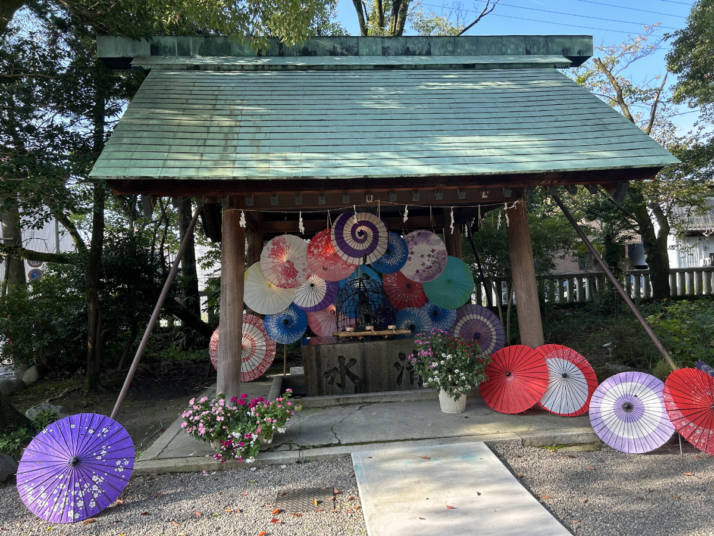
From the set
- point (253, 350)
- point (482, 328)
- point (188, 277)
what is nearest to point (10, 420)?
point (253, 350)

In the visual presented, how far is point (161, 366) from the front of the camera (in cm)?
1056

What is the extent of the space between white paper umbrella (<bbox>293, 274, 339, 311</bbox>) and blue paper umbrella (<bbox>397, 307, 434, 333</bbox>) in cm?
135

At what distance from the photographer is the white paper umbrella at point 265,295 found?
7.88 meters

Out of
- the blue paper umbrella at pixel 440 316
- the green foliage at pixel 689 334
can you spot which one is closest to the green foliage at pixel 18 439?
the blue paper umbrella at pixel 440 316

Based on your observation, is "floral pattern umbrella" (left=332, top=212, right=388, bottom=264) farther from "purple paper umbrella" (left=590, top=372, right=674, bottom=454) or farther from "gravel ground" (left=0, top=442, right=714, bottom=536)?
"purple paper umbrella" (left=590, top=372, right=674, bottom=454)

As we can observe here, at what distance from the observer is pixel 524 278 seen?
639 cm

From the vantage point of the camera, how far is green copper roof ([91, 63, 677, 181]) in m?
5.29

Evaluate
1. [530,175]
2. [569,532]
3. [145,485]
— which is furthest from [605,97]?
[145,485]

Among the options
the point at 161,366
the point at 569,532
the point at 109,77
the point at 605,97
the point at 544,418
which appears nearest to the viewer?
the point at 569,532

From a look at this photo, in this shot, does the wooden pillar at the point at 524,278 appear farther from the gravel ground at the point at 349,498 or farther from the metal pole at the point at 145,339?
the metal pole at the point at 145,339

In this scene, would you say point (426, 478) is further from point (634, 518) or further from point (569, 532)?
point (634, 518)

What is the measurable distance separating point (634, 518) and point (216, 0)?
→ 7400 millimetres

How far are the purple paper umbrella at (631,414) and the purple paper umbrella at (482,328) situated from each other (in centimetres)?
291

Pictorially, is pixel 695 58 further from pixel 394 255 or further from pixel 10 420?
pixel 10 420
